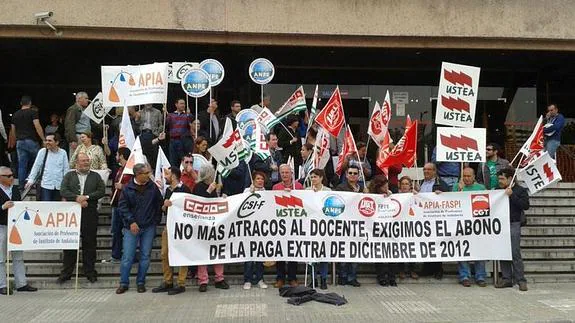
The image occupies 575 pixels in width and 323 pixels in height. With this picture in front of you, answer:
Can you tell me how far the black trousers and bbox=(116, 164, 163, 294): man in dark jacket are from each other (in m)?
0.67

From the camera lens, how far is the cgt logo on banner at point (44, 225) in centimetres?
850

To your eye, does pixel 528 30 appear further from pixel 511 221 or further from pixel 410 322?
pixel 410 322

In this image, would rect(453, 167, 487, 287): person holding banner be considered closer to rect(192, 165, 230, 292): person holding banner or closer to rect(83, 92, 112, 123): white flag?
rect(192, 165, 230, 292): person holding banner

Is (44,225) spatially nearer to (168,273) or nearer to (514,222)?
(168,273)

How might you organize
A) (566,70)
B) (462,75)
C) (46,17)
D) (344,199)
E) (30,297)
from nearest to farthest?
(30,297), (344,199), (462,75), (46,17), (566,70)

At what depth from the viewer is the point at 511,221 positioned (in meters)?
9.11

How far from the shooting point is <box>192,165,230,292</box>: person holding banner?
8.70m

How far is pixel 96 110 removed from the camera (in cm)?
1159

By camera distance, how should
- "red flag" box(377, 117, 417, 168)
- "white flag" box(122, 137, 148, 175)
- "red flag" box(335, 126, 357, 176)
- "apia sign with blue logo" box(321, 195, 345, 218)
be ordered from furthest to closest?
"red flag" box(335, 126, 357, 176) → "red flag" box(377, 117, 417, 168) → "white flag" box(122, 137, 148, 175) → "apia sign with blue logo" box(321, 195, 345, 218)

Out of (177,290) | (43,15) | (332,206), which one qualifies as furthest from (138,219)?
(43,15)

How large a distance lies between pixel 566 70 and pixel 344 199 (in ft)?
36.5

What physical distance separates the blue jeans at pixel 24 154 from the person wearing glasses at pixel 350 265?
6.52m

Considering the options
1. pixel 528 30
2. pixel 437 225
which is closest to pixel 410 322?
pixel 437 225

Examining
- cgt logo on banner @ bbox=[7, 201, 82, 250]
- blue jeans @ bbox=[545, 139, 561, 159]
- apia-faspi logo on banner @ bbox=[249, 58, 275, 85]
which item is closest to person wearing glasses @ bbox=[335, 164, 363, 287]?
apia-faspi logo on banner @ bbox=[249, 58, 275, 85]
